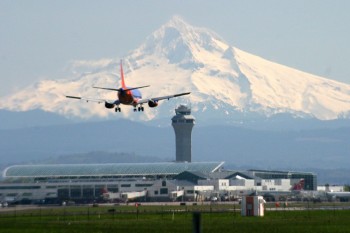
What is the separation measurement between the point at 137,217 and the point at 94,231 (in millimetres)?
32771

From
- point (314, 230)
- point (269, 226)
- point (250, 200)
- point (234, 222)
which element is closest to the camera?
point (314, 230)

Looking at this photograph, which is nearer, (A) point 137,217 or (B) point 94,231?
(B) point 94,231

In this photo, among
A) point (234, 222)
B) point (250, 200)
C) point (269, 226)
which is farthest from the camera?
point (250, 200)

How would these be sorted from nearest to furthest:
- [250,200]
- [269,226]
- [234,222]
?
[269,226]
[234,222]
[250,200]

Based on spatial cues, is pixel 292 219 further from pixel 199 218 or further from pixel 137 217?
pixel 199 218

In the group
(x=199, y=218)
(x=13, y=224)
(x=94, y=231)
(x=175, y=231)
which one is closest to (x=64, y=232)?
(x=94, y=231)

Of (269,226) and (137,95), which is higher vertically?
(137,95)

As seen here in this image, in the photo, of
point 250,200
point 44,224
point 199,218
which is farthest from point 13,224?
point 199,218

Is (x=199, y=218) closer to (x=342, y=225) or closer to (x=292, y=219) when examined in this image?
(x=342, y=225)

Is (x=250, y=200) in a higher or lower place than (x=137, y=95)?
lower

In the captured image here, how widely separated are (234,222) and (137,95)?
929 inches

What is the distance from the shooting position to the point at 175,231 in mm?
105062

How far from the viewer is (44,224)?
123500 mm

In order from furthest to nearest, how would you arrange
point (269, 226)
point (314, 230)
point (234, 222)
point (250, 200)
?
point (250, 200)
point (234, 222)
point (269, 226)
point (314, 230)
